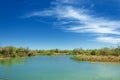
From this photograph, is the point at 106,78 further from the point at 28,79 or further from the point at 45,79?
the point at 28,79

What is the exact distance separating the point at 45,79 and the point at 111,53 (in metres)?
38.6

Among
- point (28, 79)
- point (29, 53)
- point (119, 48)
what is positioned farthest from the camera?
point (29, 53)

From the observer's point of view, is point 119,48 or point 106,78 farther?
point 119,48

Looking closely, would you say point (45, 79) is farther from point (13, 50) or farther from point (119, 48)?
point (13, 50)

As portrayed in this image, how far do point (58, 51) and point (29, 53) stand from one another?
31641 mm

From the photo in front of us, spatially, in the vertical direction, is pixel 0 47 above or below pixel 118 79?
above

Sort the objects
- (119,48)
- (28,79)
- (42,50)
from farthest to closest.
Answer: (42,50)
(119,48)
(28,79)

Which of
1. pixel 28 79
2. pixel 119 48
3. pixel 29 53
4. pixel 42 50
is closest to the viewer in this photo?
pixel 28 79

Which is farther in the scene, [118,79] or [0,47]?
[0,47]

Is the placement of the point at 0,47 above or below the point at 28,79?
above

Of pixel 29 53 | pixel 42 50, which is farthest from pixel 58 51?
pixel 29 53

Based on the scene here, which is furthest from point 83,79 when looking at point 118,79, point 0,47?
point 0,47

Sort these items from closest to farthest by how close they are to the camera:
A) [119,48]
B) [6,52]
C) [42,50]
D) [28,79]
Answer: [28,79], [119,48], [6,52], [42,50]

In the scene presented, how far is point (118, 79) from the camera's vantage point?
693 inches
